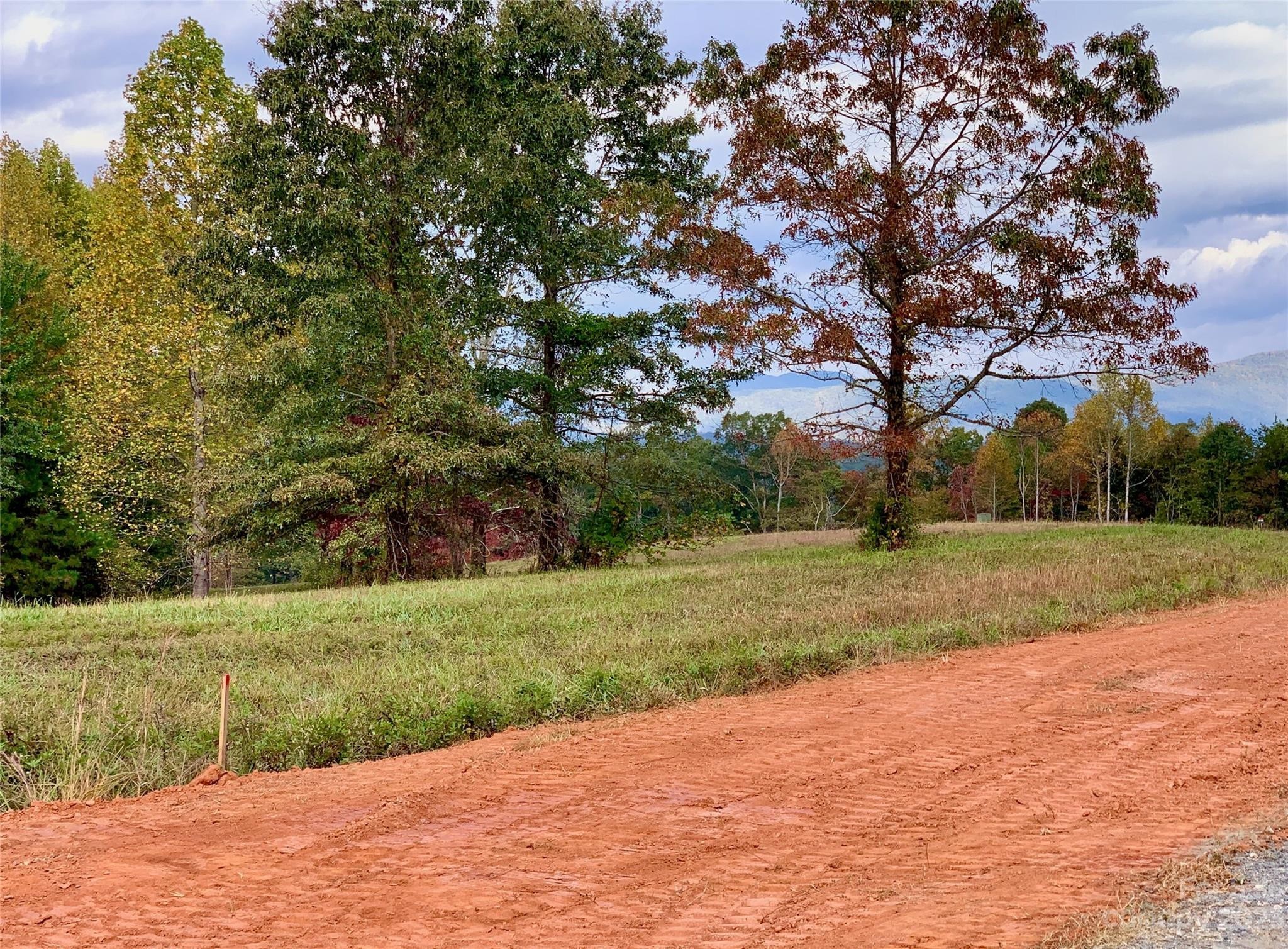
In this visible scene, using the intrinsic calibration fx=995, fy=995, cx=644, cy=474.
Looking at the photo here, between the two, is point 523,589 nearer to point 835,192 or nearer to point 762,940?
point 835,192

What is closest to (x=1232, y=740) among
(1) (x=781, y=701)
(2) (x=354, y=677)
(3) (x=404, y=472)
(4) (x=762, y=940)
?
(1) (x=781, y=701)

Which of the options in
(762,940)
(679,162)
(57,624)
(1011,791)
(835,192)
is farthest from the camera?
(679,162)

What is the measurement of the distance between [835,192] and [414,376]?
10.6 meters

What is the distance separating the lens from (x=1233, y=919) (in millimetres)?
4449

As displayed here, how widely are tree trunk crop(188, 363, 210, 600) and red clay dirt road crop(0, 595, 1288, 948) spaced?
61.7 ft

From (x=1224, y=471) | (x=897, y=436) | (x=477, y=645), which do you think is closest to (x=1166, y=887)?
(x=477, y=645)

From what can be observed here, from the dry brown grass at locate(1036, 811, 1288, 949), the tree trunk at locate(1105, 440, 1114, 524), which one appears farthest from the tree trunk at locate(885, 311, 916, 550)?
the tree trunk at locate(1105, 440, 1114, 524)

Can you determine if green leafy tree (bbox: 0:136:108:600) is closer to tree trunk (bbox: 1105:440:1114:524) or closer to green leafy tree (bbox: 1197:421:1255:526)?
tree trunk (bbox: 1105:440:1114:524)

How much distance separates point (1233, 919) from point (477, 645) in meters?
8.67

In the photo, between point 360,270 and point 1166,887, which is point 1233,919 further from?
point 360,270

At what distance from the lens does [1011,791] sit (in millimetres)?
6461

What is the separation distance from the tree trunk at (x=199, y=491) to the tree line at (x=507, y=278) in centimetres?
10

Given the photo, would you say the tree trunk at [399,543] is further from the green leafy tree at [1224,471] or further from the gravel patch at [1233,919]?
the green leafy tree at [1224,471]

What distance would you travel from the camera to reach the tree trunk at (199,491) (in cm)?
2436
